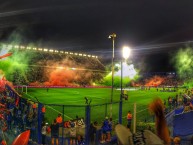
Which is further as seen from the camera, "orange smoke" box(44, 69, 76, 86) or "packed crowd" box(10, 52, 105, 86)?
"orange smoke" box(44, 69, 76, 86)

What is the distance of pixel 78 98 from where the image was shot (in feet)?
141

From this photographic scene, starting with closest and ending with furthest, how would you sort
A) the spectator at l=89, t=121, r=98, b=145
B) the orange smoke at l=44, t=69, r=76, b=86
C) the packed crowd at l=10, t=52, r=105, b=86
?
1. the spectator at l=89, t=121, r=98, b=145
2. the packed crowd at l=10, t=52, r=105, b=86
3. the orange smoke at l=44, t=69, r=76, b=86

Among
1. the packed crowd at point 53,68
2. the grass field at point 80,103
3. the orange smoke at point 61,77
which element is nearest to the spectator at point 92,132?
the grass field at point 80,103

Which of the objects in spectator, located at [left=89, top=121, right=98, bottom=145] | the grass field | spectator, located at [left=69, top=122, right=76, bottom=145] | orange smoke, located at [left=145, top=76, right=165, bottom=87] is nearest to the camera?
spectator, located at [left=89, top=121, right=98, bottom=145]

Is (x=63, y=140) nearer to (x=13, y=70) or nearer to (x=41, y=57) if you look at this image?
(x=13, y=70)

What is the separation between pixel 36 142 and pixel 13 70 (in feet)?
165

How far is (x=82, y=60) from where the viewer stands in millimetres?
92750

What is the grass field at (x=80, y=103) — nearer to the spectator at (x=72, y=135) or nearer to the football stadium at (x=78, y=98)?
the football stadium at (x=78, y=98)

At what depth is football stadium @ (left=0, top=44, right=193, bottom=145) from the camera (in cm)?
1195

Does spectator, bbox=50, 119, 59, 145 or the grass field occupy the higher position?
spectator, bbox=50, 119, 59, 145

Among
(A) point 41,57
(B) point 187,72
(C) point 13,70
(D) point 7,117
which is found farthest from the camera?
(A) point 41,57

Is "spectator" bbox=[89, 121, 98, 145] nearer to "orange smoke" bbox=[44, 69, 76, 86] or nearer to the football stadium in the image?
the football stadium

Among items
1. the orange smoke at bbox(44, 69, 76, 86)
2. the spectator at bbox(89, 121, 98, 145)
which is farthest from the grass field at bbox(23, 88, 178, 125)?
the orange smoke at bbox(44, 69, 76, 86)

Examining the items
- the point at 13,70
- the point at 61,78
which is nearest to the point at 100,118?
the point at 13,70
